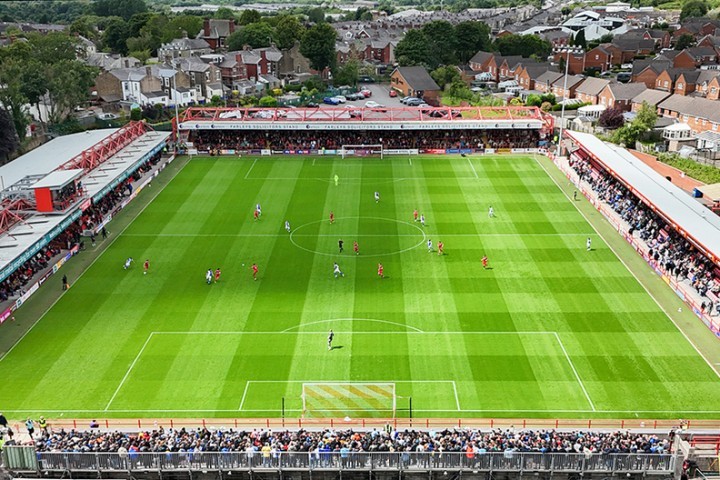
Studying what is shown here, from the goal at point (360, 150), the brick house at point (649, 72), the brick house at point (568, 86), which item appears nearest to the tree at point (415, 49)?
the brick house at point (568, 86)

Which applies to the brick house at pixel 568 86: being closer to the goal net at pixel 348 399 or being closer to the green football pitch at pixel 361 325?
the green football pitch at pixel 361 325

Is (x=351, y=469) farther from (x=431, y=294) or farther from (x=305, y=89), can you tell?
(x=305, y=89)

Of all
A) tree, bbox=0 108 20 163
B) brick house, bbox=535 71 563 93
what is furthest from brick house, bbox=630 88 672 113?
tree, bbox=0 108 20 163

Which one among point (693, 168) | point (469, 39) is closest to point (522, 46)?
point (469, 39)

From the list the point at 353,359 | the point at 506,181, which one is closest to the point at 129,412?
the point at 353,359

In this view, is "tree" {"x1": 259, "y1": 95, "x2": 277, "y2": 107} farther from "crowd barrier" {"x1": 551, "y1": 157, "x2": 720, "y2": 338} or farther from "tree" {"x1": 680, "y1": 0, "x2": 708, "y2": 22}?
"tree" {"x1": 680, "y1": 0, "x2": 708, "y2": 22}
